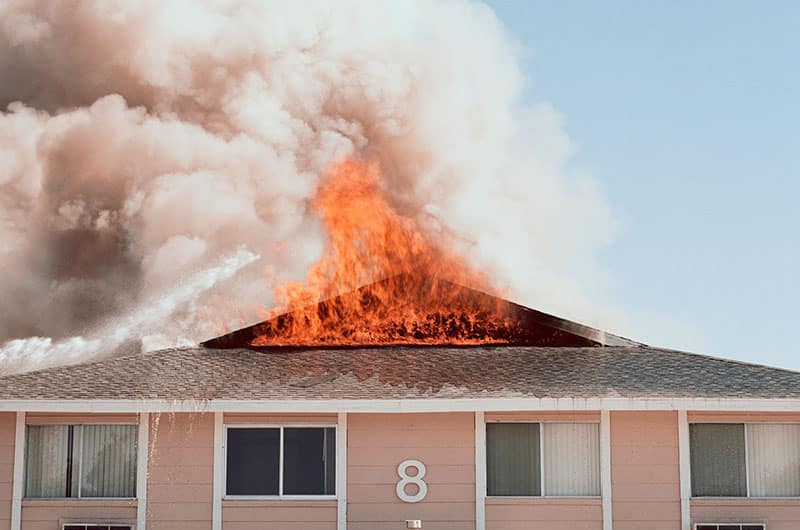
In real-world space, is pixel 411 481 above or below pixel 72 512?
above

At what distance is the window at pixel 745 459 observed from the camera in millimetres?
16578

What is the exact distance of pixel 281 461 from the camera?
16.6m

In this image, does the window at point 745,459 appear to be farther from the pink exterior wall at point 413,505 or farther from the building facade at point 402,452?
the pink exterior wall at point 413,505

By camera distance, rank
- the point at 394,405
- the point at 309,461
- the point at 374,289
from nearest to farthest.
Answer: the point at 394,405, the point at 309,461, the point at 374,289

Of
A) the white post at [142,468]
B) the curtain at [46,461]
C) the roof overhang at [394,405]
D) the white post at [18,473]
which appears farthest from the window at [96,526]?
the roof overhang at [394,405]

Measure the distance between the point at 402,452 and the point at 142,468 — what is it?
3.57 meters

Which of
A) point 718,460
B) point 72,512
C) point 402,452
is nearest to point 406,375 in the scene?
point 402,452

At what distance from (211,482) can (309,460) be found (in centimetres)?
136

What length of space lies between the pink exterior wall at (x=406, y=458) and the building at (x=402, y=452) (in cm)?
2

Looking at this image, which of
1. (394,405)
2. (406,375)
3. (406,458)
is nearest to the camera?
(394,405)

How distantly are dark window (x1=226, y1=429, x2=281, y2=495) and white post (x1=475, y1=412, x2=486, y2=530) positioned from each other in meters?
2.75

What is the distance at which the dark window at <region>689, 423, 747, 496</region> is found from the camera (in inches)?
651

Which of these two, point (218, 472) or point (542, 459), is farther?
point (542, 459)

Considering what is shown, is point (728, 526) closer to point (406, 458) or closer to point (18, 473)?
point (406, 458)
